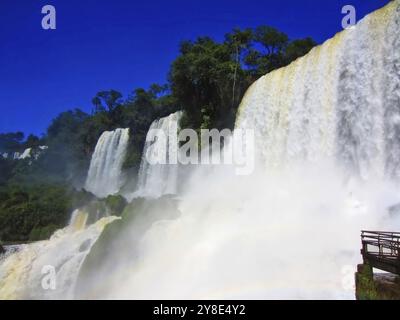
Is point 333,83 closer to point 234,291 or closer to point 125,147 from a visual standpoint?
point 234,291

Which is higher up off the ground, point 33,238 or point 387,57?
point 387,57

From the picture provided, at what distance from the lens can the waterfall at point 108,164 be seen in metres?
34.9

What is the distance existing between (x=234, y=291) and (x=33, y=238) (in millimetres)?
16961

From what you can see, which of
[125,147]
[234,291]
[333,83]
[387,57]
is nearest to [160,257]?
[234,291]

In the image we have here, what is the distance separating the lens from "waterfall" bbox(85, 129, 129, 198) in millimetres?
34875

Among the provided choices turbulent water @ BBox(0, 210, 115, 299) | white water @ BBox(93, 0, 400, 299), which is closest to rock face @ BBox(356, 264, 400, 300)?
white water @ BBox(93, 0, 400, 299)

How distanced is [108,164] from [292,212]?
23.6 metres

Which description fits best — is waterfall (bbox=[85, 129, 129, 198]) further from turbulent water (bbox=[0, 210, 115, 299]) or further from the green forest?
turbulent water (bbox=[0, 210, 115, 299])

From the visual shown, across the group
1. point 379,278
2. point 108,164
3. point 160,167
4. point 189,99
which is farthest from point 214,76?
point 379,278

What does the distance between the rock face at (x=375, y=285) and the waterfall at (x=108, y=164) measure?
27232 millimetres

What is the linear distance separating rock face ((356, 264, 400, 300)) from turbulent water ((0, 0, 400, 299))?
3.76 feet

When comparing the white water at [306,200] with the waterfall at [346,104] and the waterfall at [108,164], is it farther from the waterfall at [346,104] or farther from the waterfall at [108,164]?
the waterfall at [108,164]

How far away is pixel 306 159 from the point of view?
1722 cm

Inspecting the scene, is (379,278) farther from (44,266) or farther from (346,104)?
(44,266)
